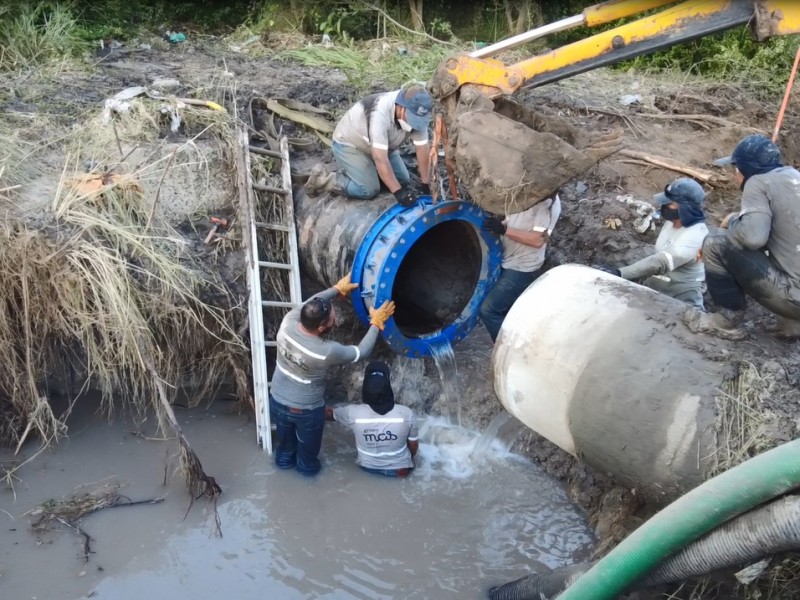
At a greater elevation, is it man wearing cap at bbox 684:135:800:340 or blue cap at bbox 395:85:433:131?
blue cap at bbox 395:85:433:131

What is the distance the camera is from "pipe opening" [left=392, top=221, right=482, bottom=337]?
256 inches

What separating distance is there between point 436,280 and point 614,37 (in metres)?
2.73

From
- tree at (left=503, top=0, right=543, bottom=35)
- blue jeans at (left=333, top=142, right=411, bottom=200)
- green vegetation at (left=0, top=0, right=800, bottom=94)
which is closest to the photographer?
blue jeans at (left=333, top=142, right=411, bottom=200)

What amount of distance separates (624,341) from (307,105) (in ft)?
15.8

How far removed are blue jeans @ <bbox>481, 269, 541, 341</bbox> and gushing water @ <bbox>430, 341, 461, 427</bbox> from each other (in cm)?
40

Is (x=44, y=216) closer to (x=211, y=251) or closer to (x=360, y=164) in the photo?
(x=211, y=251)

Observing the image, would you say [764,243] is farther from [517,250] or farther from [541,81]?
[517,250]

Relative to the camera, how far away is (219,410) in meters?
6.19

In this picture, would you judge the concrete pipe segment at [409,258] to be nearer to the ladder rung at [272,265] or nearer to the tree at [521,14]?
the ladder rung at [272,265]

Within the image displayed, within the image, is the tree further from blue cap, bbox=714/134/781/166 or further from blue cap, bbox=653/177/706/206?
blue cap, bbox=714/134/781/166

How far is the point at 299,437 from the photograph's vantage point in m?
5.49

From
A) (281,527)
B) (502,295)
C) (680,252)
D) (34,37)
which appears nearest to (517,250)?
(502,295)

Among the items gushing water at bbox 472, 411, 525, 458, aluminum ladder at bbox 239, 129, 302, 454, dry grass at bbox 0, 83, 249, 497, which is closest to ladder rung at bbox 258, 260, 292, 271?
aluminum ladder at bbox 239, 129, 302, 454

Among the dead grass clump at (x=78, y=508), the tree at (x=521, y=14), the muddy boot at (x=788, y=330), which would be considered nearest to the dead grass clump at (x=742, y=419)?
the muddy boot at (x=788, y=330)
